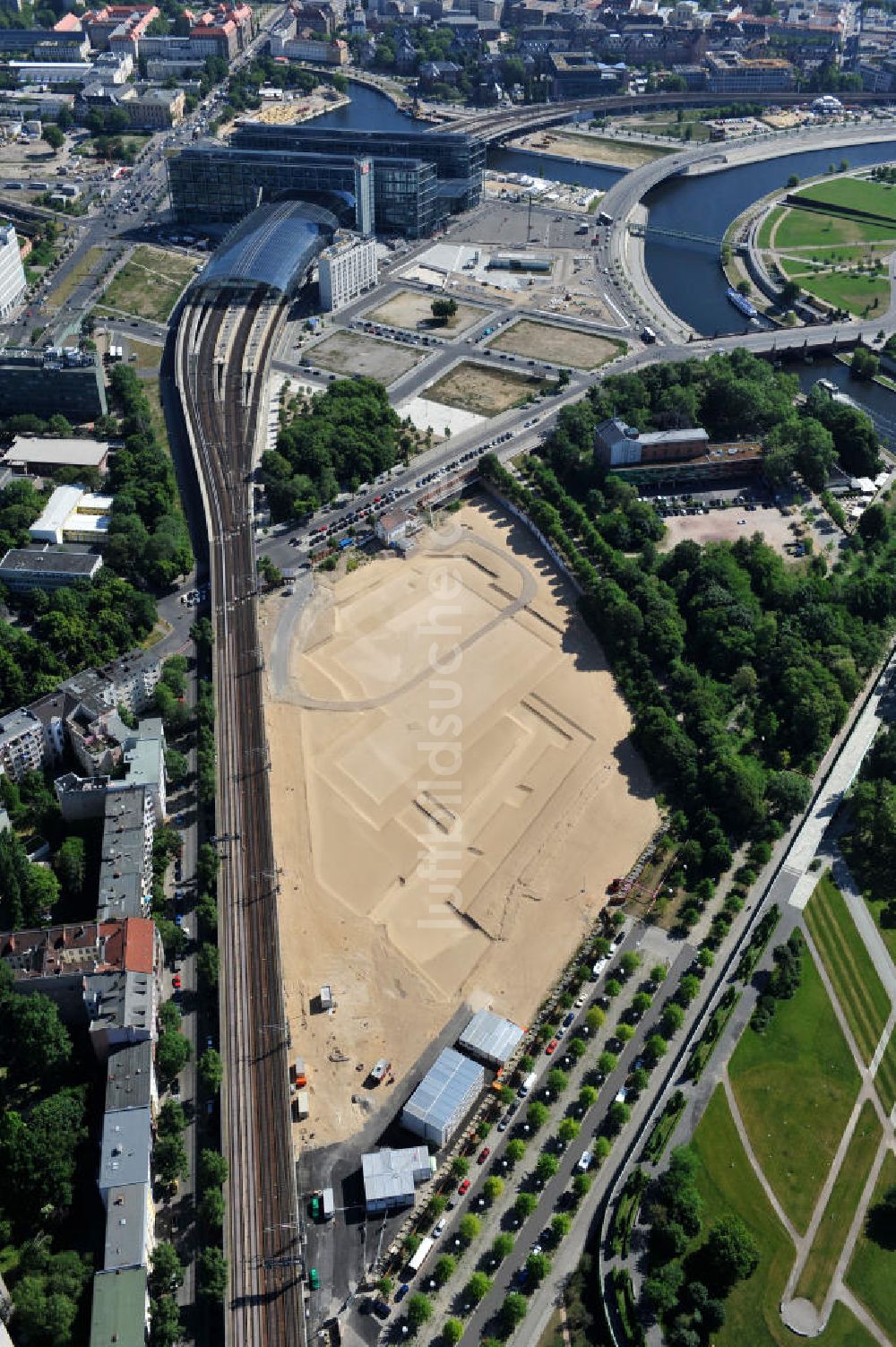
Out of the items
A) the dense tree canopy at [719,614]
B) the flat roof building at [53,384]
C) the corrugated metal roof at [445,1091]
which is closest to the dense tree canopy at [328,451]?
the dense tree canopy at [719,614]

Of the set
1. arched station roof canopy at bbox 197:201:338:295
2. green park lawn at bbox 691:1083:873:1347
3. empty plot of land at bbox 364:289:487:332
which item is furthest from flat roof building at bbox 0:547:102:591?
green park lawn at bbox 691:1083:873:1347

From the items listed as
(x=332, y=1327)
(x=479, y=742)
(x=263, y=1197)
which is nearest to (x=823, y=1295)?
(x=332, y=1327)

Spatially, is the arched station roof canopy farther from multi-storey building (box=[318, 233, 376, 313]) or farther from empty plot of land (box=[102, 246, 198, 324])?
empty plot of land (box=[102, 246, 198, 324])

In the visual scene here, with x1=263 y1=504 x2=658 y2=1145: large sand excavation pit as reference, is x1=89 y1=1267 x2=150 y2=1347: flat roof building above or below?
below

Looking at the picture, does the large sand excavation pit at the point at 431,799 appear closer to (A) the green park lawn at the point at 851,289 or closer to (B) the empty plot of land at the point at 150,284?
(B) the empty plot of land at the point at 150,284

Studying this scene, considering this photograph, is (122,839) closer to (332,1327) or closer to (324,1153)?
(324,1153)

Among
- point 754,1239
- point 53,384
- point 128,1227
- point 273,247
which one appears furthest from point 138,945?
point 273,247
